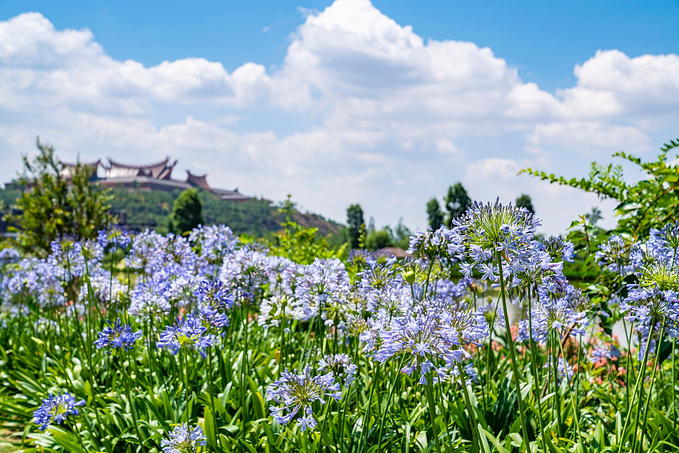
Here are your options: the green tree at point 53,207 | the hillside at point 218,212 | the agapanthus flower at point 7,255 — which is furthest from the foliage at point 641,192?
the hillside at point 218,212

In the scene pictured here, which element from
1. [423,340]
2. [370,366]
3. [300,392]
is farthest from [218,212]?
[423,340]

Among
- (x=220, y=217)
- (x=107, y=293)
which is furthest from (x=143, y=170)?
(x=107, y=293)

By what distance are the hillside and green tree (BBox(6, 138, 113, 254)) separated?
9287 cm

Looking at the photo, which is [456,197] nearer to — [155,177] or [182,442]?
[182,442]

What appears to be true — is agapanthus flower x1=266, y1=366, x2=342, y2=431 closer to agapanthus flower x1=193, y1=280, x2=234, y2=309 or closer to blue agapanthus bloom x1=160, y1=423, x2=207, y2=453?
blue agapanthus bloom x1=160, y1=423, x2=207, y2=453

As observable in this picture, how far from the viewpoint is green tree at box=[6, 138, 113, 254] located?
49.0 ft

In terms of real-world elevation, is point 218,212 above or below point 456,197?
below

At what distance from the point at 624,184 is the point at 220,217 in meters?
118

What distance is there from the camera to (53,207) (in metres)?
15.3

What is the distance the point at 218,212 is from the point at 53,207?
111 metres

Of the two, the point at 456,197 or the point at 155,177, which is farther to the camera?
the point at 155,177

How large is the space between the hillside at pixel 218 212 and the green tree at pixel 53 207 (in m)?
92.9

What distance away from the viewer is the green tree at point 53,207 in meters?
14.9

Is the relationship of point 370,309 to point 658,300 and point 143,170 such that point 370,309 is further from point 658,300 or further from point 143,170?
point 143,170
